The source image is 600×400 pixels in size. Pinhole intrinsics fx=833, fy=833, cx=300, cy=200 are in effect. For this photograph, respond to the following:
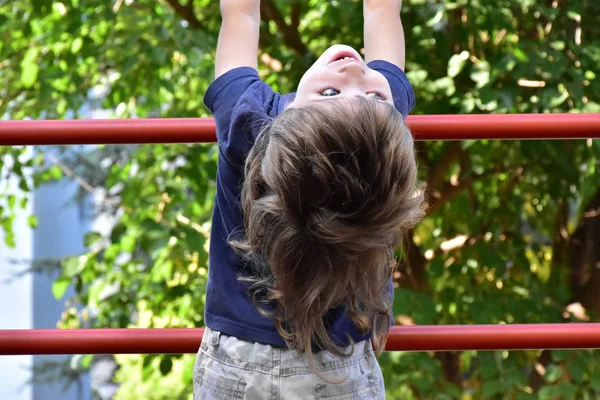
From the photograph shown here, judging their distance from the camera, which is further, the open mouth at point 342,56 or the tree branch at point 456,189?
the tree branch at point 456,189

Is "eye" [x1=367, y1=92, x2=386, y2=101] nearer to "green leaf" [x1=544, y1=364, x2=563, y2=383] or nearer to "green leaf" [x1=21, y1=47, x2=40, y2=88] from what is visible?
"green leaf" [x1=544, y1=364, x2=563, y2=383]

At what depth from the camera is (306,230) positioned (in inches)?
36.5

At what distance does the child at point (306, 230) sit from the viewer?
0.91 metres

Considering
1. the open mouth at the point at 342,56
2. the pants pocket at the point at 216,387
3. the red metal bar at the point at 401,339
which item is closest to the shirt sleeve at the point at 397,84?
the open mouth at the point at 342,56

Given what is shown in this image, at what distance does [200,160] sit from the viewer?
2.64 meters

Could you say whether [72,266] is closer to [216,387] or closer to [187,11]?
[187,11]

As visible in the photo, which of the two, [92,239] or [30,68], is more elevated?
[30,68]

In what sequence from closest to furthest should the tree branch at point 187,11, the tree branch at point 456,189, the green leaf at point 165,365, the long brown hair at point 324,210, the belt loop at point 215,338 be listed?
the long brown hair at point 324,210 → the belt loop at point 215,338 → the green leaf at point 165,365 → the tree branch at point 187,11 → the tree branch at point 456,189

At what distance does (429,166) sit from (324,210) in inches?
82.7

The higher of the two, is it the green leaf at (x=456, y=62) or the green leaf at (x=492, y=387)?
the green leaf at (x=456, y=62)

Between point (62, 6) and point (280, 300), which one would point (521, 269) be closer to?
point (62, 6)

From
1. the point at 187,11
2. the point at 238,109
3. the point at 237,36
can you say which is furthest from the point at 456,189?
the point at 238,109

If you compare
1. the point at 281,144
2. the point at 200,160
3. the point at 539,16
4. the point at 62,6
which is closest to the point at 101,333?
the point at 281,144

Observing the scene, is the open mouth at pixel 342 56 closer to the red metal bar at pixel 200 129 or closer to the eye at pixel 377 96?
the eye at pixel 377 96
